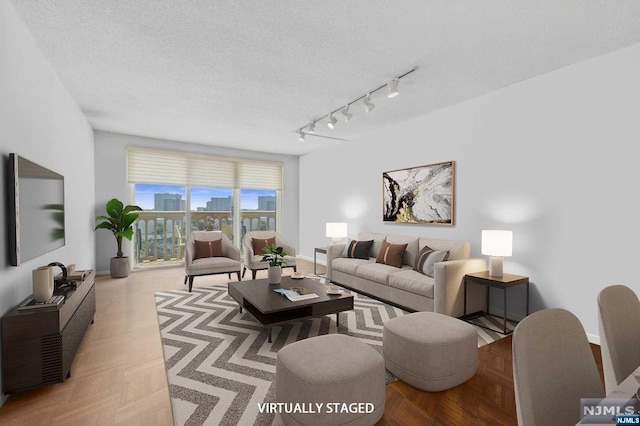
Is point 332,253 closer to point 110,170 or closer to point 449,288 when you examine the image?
point 449,288

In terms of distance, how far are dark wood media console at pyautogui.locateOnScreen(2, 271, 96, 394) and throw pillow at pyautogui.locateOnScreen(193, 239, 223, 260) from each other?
8.86 ft

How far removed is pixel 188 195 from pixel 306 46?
466 cm

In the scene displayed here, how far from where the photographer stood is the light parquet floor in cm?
178

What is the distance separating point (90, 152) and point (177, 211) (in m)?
1.83

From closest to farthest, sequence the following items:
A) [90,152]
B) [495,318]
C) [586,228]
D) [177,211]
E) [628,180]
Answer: [628,180] < [586,228] < [495,318] < [90,152] < [177,211]

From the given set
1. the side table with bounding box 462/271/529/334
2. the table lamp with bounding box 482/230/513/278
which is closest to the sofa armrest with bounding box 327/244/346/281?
the side table with bounding box 462/271/529/334

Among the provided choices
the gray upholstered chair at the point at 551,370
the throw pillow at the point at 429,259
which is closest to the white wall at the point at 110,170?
the throw pillow at the point at 429,259

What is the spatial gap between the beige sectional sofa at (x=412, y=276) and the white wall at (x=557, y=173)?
1.07 ft

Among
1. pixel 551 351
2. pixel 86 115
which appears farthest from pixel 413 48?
pixel 86 115

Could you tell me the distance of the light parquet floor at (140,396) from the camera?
1.78 m

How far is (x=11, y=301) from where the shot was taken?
2.10 m

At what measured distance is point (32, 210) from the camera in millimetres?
2324

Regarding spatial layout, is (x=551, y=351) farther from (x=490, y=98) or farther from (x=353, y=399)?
(x=490, y=98)

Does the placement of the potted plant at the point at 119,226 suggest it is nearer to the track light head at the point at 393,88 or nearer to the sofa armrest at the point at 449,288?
the track light head at the point at 393,88
